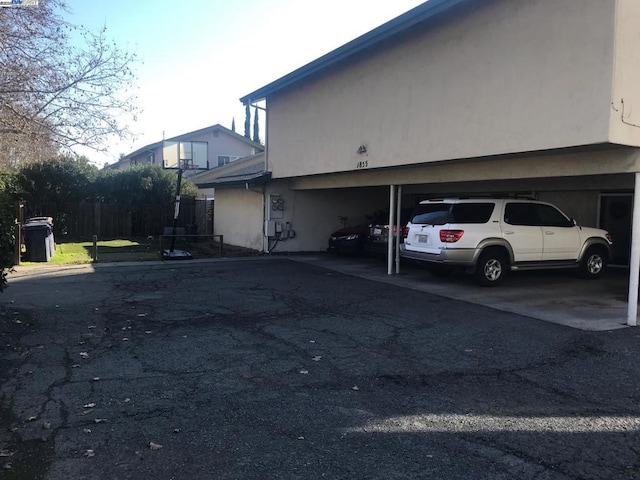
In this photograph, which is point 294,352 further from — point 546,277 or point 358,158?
point 546,277

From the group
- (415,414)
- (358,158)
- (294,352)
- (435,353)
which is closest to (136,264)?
(358,158)

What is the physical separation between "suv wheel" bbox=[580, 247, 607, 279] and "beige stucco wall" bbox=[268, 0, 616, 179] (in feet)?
16.1

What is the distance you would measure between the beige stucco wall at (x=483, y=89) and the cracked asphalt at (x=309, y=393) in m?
3.31

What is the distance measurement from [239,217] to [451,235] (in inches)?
464

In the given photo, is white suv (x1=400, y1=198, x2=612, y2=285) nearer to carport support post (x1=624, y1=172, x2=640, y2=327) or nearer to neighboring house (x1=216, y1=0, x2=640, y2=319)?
neighboring house (x1=216, y1=0, x2=640, y2=319)

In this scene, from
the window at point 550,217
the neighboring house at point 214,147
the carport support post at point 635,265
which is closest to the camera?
the carport support post at point 635,265

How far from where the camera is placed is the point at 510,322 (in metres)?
8.26

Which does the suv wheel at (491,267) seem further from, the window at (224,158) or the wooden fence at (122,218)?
the window at (224,158)

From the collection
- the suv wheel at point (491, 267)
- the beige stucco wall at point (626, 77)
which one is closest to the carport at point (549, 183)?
the beige stucco wall at point (626, 77)

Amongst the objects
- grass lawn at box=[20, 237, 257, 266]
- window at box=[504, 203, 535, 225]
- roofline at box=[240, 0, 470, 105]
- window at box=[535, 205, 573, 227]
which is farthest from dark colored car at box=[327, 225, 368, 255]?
window at box=[535, 205, 573, 227]

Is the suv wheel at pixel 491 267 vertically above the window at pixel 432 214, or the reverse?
the window at pixel 432 214

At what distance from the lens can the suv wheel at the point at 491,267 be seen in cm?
1138

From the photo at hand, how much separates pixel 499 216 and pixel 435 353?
5.81m

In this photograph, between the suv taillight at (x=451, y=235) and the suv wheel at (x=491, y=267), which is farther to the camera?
the suv wheel at (x=491, y=267)
